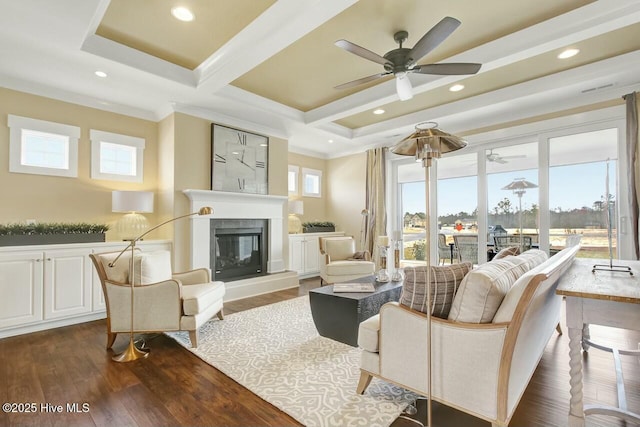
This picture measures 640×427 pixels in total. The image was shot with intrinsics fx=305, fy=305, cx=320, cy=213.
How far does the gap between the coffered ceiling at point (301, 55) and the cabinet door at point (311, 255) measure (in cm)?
251

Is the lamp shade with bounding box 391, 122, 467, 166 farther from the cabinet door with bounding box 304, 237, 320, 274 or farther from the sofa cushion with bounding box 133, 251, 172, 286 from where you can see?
the cabinet door with bounding box 304, 237, 320, 274

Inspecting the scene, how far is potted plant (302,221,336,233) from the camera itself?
21.6 feet

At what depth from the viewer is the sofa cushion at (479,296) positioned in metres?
1.59

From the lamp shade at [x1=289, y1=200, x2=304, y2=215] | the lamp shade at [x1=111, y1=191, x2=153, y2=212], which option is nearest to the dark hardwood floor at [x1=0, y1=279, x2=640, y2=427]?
the lamp shade at [x1=111, y1=191, x2=153, y2=212]

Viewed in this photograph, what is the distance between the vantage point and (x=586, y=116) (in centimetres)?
419

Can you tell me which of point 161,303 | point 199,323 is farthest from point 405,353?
point 161,303

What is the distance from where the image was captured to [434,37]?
7.80ft

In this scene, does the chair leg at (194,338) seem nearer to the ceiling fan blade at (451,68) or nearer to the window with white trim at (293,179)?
the ceiling fan blade at (451,68)

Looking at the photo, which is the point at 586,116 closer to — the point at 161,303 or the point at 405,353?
the point at 405,353

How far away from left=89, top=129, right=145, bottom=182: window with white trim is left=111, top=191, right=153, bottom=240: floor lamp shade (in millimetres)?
469

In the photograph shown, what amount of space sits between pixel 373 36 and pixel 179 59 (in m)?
2.18

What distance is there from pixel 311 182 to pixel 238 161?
2.50m

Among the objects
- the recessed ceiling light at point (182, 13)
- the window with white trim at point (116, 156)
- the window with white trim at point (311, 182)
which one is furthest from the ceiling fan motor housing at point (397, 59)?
the window with white trim at point (311, 182)

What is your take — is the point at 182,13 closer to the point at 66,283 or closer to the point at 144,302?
the point at 144,302
